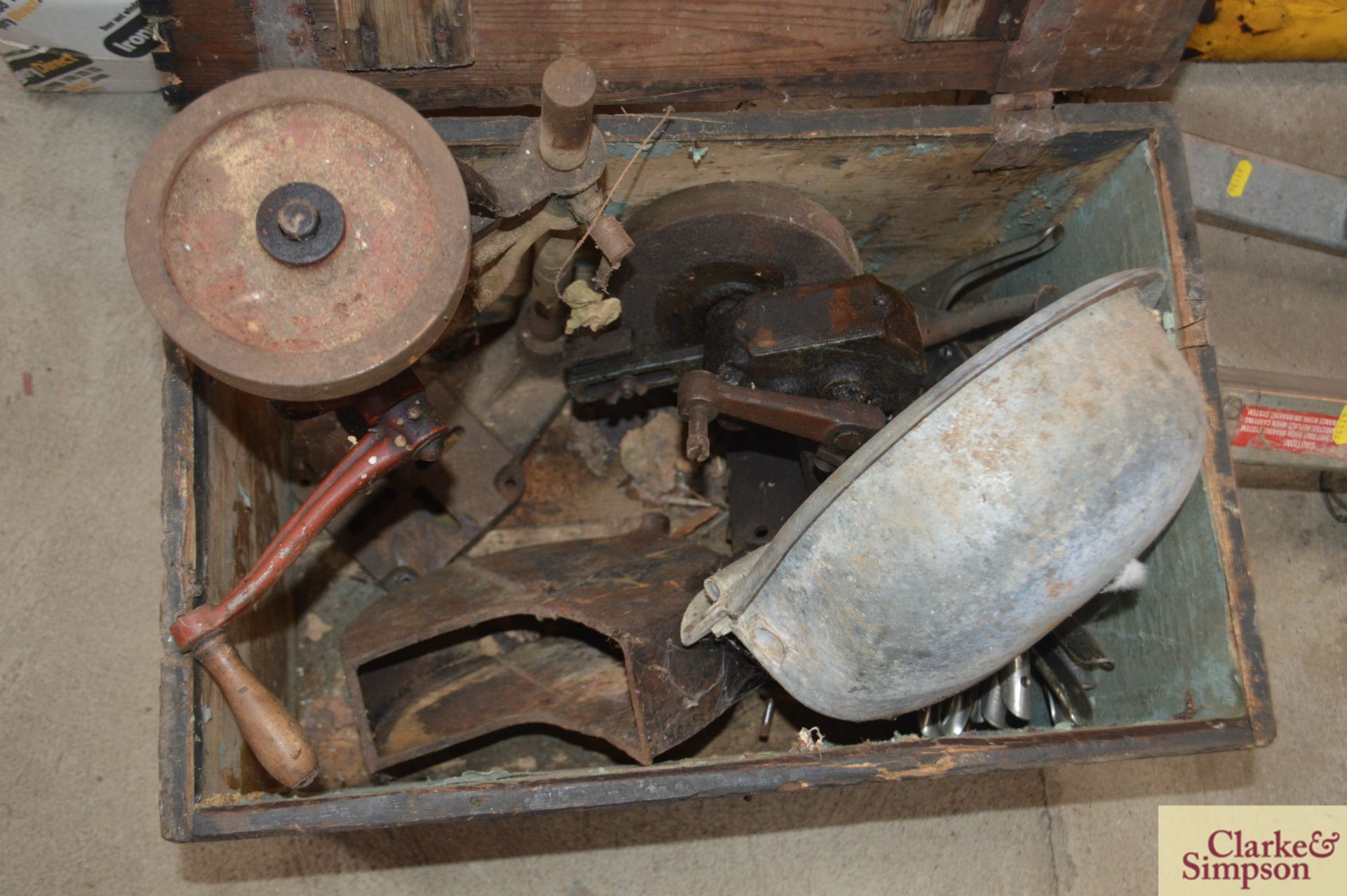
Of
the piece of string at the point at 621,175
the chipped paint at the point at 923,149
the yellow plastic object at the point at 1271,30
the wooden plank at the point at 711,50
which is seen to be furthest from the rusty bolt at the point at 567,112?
the yellow plastic object at the point at 1271,30

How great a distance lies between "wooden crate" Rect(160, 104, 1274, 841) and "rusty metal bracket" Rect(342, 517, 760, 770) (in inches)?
3.1

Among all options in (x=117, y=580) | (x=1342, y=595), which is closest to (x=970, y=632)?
(x=1342, y=595)

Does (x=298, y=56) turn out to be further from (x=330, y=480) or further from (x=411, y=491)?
(x=411, y=491)

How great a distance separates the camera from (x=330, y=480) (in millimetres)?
1251

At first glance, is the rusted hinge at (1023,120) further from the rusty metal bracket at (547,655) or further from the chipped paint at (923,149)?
the rusty metal bracket at (547,655)

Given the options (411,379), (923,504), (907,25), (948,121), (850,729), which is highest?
(907,25)

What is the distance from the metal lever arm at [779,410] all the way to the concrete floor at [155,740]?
26.6 inches

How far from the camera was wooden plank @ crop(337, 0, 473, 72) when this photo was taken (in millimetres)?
1332

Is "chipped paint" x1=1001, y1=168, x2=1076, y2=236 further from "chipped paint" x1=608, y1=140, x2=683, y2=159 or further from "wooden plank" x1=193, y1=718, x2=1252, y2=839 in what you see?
"wooden plank" x1=193, y1=718, x2=1252, y2=839

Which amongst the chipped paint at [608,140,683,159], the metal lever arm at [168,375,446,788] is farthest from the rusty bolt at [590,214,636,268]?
the metal lever arm at [168,375,446,788]

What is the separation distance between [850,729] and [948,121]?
841mm

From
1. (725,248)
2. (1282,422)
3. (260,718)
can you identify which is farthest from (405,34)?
(1282,422)

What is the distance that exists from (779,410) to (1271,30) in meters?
1.40

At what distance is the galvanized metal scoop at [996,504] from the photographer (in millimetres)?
1055
